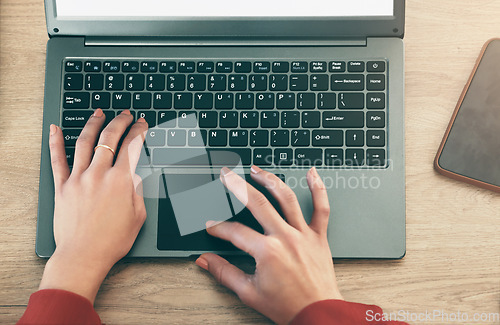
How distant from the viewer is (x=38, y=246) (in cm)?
65

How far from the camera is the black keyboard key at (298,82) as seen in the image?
2.24ft

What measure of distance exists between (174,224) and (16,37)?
1.41ft

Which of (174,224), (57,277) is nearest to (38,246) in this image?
(57,277)

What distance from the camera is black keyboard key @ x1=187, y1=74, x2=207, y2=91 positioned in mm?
683

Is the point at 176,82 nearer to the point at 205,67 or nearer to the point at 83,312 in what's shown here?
the point at 205,67

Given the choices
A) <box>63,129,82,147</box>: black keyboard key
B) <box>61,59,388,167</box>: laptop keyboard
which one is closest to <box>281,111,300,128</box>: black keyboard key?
<box>61,59,388,167</box>: laptop keyboard

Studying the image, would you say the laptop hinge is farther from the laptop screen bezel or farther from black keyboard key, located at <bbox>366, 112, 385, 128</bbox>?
black keyboard key, located at <bbox>366, 112, 385, 128</bbox>

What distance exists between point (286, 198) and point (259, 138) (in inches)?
4.1

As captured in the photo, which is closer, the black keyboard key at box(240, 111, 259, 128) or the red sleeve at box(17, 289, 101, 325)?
the red sleeve at box(17, 289, 101, 325)

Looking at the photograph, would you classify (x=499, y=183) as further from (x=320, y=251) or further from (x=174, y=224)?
(x=174, y=224)

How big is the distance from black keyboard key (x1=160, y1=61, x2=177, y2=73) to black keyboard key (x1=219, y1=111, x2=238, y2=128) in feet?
0.35

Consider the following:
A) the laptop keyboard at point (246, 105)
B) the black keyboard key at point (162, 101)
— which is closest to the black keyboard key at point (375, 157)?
the laptop keyboard at point (246, 105)

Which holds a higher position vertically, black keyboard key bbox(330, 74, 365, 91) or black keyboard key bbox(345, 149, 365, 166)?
black keyboard key bbox(330, 74, 365, 91)

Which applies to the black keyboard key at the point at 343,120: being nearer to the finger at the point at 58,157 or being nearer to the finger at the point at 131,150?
the finger at the point at 131,150
